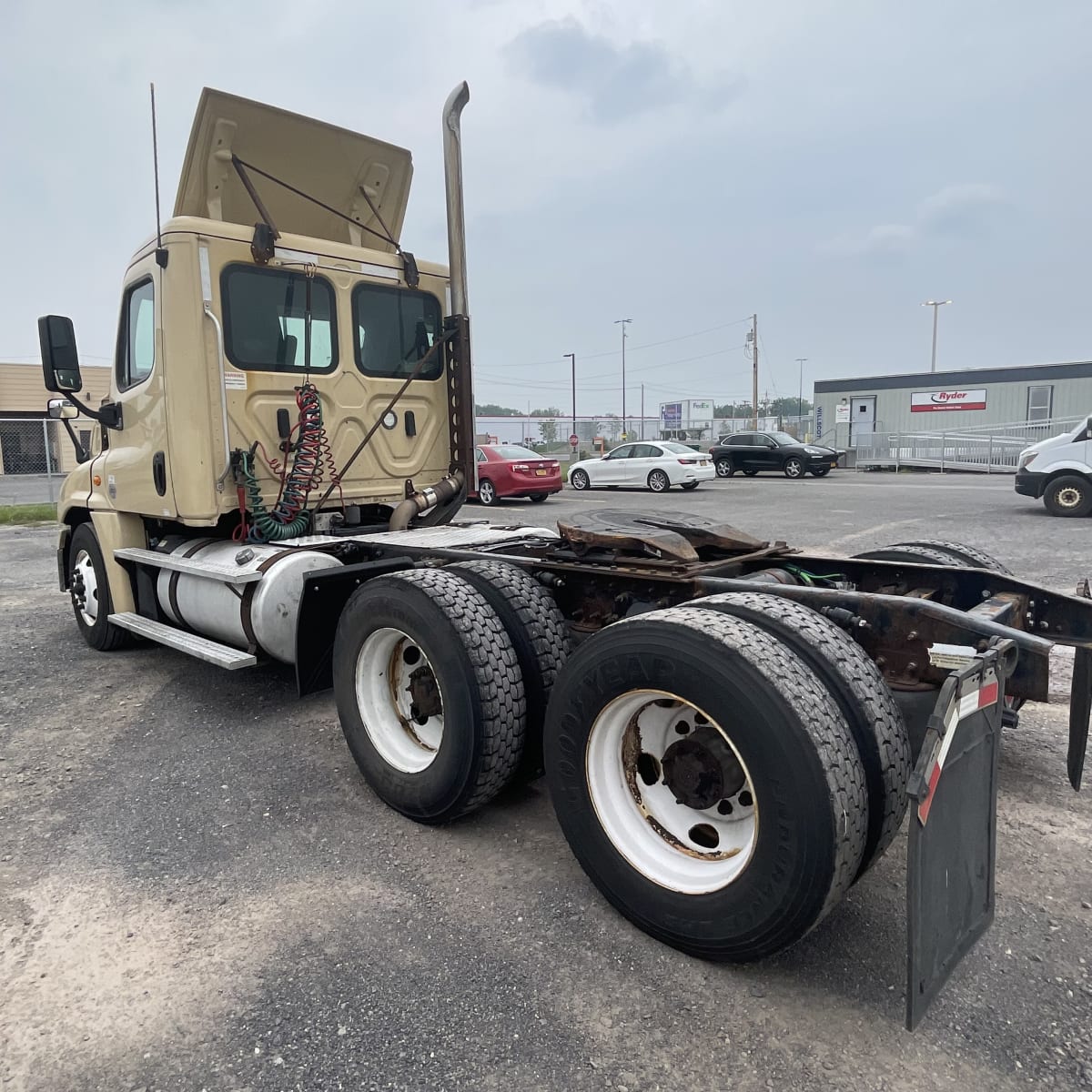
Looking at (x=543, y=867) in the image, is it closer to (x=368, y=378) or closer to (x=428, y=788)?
(x=428, y=788)

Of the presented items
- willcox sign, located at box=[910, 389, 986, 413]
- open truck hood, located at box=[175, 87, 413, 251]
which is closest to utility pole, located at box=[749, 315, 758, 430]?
willcox sign, located at box=[910, 389, 986, 413]

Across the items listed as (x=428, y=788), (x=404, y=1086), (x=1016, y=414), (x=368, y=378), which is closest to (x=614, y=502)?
(x=368, y=378)

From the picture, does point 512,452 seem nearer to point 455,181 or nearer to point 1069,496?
point 1069,496

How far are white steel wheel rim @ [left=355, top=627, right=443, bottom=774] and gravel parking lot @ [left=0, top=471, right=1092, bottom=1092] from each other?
29 centimetres

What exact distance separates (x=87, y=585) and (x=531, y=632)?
4.55 m

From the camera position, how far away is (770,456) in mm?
28250

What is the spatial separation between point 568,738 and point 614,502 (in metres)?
17.1

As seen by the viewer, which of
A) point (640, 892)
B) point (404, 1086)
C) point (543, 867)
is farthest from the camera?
point (543, 867)

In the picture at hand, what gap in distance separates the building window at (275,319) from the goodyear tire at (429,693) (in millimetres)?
2120

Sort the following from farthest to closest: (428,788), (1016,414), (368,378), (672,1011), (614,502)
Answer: (1016,414)
(614,502)
(368,378)
(428,788)
(672,1011)

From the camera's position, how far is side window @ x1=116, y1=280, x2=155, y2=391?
5348mm

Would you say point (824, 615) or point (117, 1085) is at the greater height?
point (824, 615)

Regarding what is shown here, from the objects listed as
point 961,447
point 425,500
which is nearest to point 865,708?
point 425,500

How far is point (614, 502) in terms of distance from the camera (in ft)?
65.3
